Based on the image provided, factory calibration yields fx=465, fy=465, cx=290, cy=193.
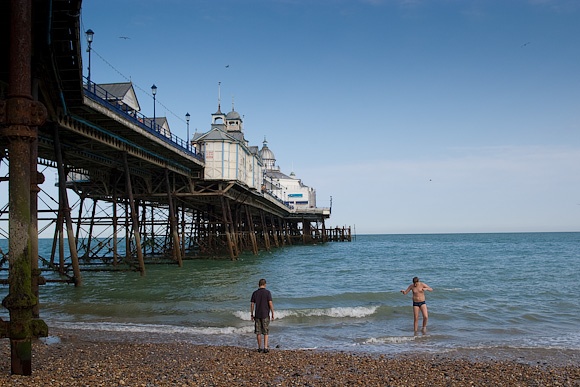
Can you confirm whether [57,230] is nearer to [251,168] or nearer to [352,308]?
[352,308]

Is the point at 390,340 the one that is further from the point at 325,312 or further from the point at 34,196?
the point at 34,196

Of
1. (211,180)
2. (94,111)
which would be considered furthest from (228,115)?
(94,111)

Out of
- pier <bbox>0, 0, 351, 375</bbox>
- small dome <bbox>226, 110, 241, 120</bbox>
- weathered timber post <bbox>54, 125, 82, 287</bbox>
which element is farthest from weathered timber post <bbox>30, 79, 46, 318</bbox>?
small dome <bbox>226, 110, 241, 120</bbox>

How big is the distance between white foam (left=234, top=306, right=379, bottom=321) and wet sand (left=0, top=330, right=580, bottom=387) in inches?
170

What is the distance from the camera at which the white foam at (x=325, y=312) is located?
44.9ft

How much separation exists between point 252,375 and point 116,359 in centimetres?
252

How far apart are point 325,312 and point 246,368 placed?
686cm

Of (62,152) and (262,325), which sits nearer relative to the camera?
(262,325)

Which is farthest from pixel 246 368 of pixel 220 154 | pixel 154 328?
pixel 220 154

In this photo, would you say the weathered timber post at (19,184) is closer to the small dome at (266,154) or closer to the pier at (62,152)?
the pier at (62,152)

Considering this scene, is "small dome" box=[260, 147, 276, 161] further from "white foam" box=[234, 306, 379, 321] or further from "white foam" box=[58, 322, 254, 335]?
"white foam" box=[58, 322, 254, 335]

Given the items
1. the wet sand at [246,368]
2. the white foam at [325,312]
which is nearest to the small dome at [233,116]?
the white foam at [325,312]

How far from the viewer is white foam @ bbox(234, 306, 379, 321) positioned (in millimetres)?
13688

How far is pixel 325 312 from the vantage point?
46.6 feet
